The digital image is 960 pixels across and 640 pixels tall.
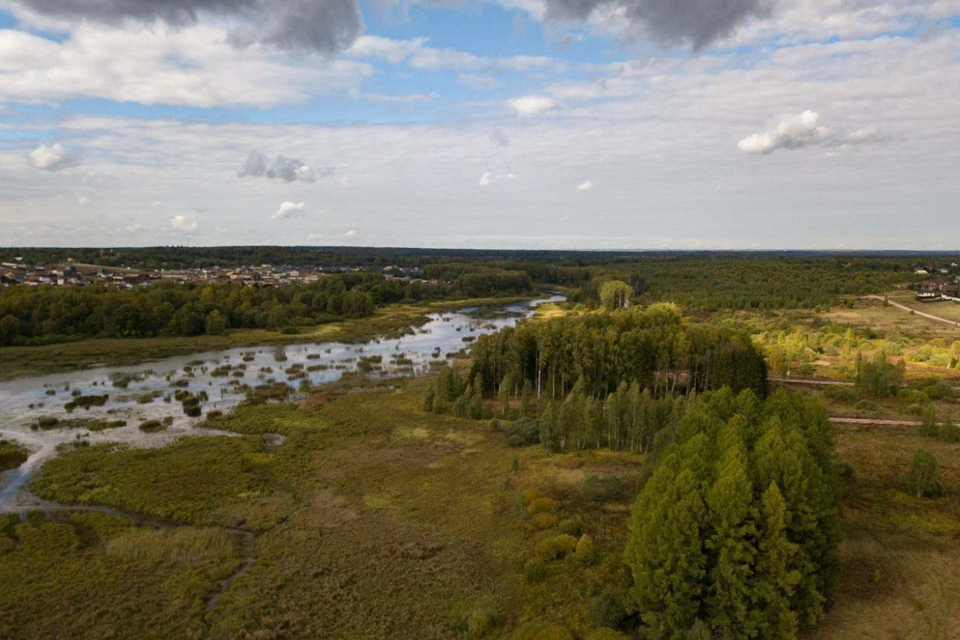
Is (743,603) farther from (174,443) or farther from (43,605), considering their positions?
(174,443)

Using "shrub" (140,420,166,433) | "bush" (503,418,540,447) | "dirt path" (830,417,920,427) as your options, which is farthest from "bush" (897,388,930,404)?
"shrub" (140,420,166,433)

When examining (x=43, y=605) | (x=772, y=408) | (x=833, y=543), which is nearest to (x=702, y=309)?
(x=772, y=408)

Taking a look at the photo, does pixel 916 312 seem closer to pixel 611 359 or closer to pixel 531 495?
pixel 611 359

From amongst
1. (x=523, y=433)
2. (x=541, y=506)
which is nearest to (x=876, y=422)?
(x=523, y=433)

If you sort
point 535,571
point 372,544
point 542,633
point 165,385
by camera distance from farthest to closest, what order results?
1. point 165,385
2. point 372,544
3. point 535,571
4. point 542,633

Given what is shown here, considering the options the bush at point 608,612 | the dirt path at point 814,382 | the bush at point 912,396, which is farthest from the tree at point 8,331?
the bush at point 912,396

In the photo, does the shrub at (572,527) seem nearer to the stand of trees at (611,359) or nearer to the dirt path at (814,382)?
the stand of trees at (611,359)
